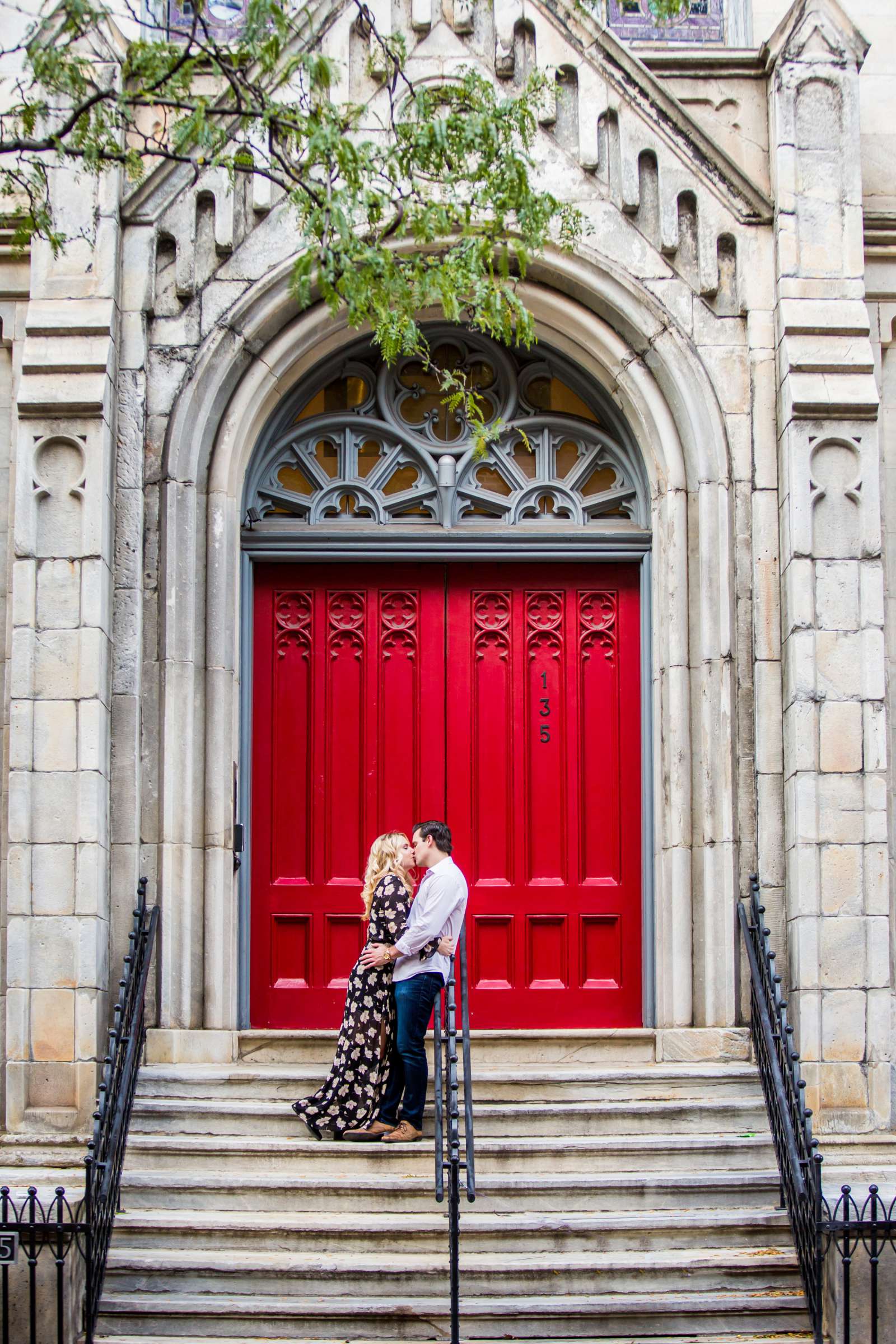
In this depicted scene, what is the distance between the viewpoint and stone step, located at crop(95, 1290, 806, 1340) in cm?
786

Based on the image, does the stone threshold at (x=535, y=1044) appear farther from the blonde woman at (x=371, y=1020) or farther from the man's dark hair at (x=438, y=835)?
the man's dark hair at (x=438, y=835)

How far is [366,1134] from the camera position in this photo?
344 inches

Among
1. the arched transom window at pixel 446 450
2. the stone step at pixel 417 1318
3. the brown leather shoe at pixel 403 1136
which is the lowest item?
the stone step at pixel 417 1318

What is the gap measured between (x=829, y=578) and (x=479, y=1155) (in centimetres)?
376

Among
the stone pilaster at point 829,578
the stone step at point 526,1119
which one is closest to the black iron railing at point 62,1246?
the stone step at point 526,1119

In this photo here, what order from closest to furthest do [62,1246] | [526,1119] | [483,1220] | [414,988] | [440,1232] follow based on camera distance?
[62,1246] < [440,1232] < [483,1220] < [414,988] < [526,1119]

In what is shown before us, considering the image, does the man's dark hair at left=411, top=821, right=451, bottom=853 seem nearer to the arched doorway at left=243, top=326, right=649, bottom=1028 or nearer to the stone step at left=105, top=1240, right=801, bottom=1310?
the arched doorway at left=243, top=326, right=649, bottom=1028

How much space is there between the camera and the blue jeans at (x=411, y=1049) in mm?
8711

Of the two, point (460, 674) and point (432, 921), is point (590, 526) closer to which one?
point (460, 674)

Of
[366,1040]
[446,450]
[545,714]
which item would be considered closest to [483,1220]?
[366,1040]

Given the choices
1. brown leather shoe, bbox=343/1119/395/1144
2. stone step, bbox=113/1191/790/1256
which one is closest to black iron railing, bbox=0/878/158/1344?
stone step, bbox=113/1191/790/1256

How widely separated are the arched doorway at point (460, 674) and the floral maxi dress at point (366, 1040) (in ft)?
4.21

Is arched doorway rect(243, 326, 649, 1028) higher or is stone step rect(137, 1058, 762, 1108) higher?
arched doorway rect(243, 326, 649, 1028)

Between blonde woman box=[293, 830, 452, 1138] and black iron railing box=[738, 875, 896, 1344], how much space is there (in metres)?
1.81
